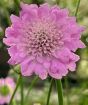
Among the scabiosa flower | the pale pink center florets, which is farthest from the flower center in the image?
the pale pink center florets

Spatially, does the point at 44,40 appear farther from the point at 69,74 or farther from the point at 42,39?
the point at 69,74

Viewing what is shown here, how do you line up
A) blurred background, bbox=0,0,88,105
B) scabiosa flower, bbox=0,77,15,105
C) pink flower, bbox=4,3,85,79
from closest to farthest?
pink flower, bbox=4,3,85,79 → blurred background, bbox=0,0,88,105 → scabiosa flower, bbox=0,77,15,105

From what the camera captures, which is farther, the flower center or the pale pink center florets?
the flower center

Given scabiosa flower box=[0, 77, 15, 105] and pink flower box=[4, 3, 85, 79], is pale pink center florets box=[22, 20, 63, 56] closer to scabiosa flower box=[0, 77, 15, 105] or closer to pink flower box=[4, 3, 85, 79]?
pink flower box=[4, 3, 85, 79]

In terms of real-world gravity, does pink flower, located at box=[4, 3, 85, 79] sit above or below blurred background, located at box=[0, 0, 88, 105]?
above

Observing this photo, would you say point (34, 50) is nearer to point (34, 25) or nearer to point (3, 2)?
point (34, 25)

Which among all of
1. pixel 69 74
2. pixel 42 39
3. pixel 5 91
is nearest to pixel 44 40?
pixel 42 39

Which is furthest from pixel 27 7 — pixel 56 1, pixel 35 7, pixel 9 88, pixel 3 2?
pixel 9 88

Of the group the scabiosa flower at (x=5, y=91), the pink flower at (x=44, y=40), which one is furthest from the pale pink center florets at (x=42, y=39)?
the scabiosa flower at (x=5, y=91)

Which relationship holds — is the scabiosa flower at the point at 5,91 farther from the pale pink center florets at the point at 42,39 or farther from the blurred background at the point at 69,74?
the pale pink center florets at the point at 42,39
